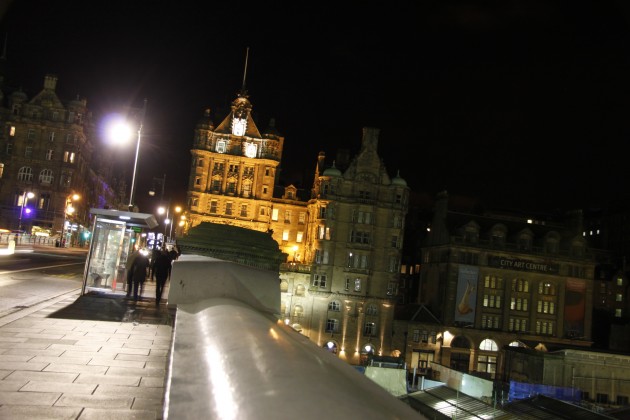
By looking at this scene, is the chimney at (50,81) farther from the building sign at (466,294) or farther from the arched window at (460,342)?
the arched window at (460,342)

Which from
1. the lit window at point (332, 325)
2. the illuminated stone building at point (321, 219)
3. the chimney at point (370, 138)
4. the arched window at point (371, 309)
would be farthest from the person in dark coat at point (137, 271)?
the chimney at point (370, 138)

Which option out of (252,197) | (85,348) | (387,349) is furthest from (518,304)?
(85,348)

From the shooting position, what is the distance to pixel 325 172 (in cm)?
8306

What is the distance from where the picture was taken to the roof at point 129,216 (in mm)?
19828

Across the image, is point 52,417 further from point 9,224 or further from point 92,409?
point 9,224

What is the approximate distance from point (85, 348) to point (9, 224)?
3322 inches

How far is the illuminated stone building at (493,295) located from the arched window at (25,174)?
59.2 m

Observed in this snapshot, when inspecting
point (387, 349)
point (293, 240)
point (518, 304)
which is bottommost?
point (387, 349)

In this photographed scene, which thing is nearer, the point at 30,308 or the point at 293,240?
the point at 30,308

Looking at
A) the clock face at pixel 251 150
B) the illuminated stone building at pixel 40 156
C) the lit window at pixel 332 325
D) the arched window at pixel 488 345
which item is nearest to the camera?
the arched window at pixel 488 345

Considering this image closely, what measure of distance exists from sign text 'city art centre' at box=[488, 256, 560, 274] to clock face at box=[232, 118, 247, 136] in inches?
1678

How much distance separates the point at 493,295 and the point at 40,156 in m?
71.2

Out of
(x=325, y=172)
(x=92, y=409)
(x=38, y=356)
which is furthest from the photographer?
(x=325, y=172)

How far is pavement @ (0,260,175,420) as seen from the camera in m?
4.95
